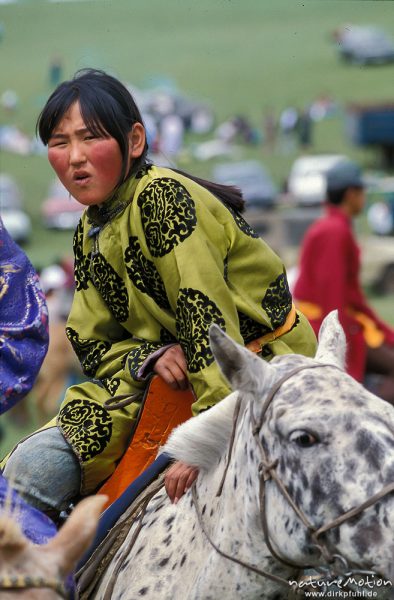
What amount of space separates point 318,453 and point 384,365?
5.69 metres

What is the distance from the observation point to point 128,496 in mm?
3926

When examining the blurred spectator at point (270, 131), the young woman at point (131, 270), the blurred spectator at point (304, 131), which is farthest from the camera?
the blurred spectator at point (304, 131)

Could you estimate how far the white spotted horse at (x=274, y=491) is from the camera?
2.96 m

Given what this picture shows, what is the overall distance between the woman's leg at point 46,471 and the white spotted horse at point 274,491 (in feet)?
1.09

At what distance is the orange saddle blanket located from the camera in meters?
3.95

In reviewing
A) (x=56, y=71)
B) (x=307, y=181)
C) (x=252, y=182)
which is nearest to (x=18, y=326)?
(x=252, y=182)

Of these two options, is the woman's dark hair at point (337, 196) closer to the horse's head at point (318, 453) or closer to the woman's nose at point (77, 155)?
the woman's nose at point (77, 155)

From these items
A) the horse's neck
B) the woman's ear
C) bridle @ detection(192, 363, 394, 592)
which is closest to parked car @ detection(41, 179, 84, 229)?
the woman's ear

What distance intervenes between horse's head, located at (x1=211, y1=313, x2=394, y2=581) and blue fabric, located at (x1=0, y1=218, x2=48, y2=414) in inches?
29.6

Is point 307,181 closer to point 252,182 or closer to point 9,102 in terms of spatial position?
point 252,182

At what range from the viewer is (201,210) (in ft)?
12.6

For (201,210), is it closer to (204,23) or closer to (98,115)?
(98,115)

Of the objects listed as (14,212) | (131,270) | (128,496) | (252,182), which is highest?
(131,270)

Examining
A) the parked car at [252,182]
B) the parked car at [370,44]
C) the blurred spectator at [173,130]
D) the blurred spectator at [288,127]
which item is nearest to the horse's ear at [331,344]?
the parked car at [252,182]
